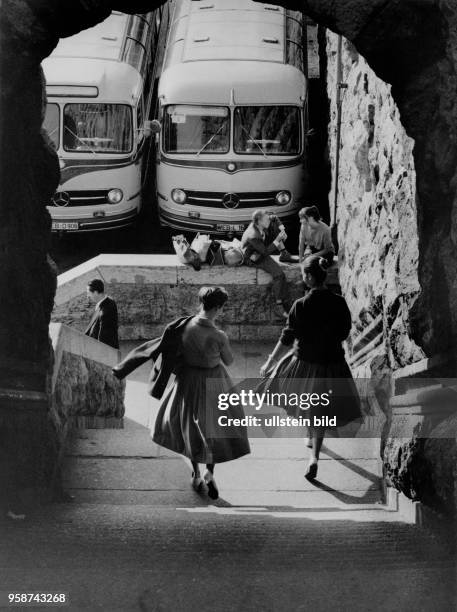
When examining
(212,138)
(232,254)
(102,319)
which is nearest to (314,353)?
(102,319)

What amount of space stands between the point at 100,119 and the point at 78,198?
3.69ft

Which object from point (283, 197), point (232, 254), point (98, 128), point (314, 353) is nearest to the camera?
point (314, 353)

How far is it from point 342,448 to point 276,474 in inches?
26.6

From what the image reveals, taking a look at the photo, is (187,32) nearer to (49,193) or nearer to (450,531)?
(49,193)

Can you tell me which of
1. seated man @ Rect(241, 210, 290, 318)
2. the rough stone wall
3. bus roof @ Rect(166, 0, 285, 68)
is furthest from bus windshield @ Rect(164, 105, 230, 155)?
seated man @ Rect(241, 210, 290, 318)

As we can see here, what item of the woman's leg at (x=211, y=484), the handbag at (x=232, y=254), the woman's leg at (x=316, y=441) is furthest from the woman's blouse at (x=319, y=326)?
the handbag at (x=232, y=254)

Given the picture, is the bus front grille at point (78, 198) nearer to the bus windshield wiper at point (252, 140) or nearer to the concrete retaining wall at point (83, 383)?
the bus windshield wiper at point (252, 140)

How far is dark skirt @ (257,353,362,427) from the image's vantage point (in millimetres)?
7777

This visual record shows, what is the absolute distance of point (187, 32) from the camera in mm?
14539

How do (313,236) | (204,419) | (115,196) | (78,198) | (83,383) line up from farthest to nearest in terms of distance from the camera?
(115,196) → (78,198) → (313,236) → (83,383) → (204,419)

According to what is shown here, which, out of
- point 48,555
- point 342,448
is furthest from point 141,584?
point 342,448

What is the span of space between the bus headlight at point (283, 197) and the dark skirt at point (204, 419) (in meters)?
7.58

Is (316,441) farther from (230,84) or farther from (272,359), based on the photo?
(230,84)

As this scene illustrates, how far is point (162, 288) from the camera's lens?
12.3 meters
